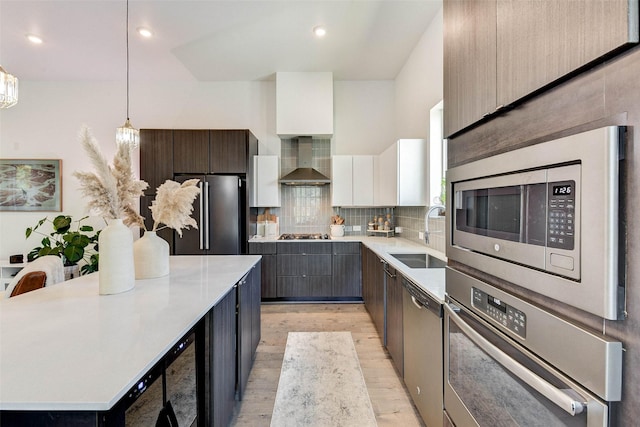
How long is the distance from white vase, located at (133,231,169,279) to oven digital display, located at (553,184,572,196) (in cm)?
184

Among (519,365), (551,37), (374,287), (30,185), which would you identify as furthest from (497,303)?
(30,185)

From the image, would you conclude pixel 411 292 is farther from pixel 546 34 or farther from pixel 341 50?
pixel 341 50

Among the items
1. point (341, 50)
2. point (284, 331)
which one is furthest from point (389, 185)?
point (284, 331)

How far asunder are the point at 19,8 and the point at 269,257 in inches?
143

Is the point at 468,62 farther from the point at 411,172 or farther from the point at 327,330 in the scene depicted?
the point at 327,330

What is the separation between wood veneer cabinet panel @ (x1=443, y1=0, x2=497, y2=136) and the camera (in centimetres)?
91

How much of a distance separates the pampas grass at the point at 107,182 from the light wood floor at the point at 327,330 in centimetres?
149

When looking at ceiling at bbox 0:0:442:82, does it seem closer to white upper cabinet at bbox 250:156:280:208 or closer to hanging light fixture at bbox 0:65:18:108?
hanging light fixture at bbox 0:65:18:108

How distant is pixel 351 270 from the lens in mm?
3730

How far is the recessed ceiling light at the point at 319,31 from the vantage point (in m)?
2.97

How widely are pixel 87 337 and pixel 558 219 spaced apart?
54.9 inches

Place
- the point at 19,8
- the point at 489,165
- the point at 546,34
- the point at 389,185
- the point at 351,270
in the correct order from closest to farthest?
the point at 546,34 < the point at 489,165 < the point at 19,8 < the point at 389,185 < the point at 351,270

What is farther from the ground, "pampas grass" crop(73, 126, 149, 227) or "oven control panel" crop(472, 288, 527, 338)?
"pampas grass" crop(73, 126, 149, 227)

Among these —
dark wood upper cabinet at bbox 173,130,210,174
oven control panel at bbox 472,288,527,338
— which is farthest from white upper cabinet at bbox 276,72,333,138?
oven control panel at bbox 472,288,527,338
